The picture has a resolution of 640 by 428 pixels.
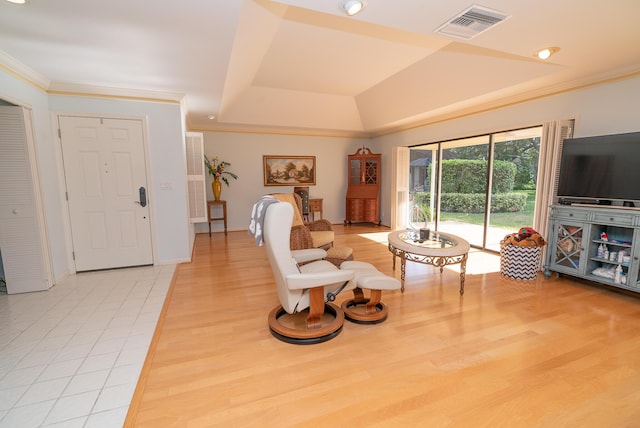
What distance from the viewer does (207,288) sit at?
3.40 m

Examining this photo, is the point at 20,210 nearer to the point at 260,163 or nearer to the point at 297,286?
the point at 297,286

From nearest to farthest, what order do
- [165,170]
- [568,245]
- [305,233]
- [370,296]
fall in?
1. [370,296]
2. [568,245]
3. [305,233]
4. [165,170]

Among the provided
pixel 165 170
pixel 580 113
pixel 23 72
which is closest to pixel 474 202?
pixel 580 113

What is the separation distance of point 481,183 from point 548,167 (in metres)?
1.32

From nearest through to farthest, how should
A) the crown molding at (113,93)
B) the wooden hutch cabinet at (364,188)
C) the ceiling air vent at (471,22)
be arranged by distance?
1. the ceiling air vent at (471,22)
2. the crown molding at (113,93)
3. the wooden hutch cabinet at (364,188)

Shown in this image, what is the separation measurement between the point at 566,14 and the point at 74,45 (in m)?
3.84

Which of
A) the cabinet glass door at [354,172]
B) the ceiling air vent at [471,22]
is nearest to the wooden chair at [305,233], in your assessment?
the ceiling air vent at [471,22]

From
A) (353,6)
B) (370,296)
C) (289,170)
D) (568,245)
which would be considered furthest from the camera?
(289,170)

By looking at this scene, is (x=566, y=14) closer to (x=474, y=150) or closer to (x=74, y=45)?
(x=474, y=150)

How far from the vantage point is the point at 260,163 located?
6.92 metres

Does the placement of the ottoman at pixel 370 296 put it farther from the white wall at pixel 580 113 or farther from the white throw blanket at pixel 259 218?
the white wall at pixel 580 113

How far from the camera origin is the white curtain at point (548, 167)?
11.9ft

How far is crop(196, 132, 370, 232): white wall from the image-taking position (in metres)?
6.68

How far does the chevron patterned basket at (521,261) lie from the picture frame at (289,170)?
185 inches
